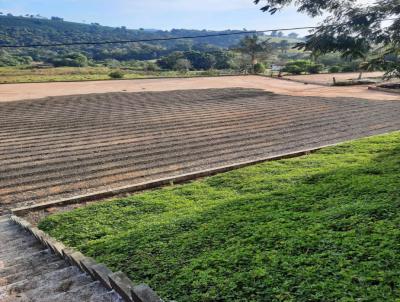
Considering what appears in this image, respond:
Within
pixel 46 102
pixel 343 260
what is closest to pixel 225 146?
pixel 343 260

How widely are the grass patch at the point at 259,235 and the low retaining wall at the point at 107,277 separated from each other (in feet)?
1.52

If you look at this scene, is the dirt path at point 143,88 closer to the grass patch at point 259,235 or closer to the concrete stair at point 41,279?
the grass patch at point 259,235

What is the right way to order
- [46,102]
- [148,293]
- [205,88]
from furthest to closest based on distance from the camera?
[205,88] → [46,102] → [148,293]

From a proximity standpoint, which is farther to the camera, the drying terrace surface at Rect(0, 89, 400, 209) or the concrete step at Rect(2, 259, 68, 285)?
the drying terrace surface at Rect(0, 89, 400, 209)

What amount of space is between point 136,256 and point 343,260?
2.71 m

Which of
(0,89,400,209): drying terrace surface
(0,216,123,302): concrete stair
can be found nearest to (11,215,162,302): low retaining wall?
(0,216,123,302): concrete stair

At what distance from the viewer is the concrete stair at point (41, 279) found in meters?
4.25

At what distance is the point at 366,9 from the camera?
41.3 ft

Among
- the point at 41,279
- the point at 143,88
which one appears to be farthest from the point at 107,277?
the point at 143,88

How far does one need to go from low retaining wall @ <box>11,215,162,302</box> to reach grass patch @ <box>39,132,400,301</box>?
464 millimetres

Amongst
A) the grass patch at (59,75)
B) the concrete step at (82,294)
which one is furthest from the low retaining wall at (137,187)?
the grass patch at (59,75)

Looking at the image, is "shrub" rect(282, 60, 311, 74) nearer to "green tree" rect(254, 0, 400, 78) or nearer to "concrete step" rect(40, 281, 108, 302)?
"green tree" rect(254, 0, 400, 78)

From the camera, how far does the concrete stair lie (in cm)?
425

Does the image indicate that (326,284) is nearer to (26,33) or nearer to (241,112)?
(241,112)
